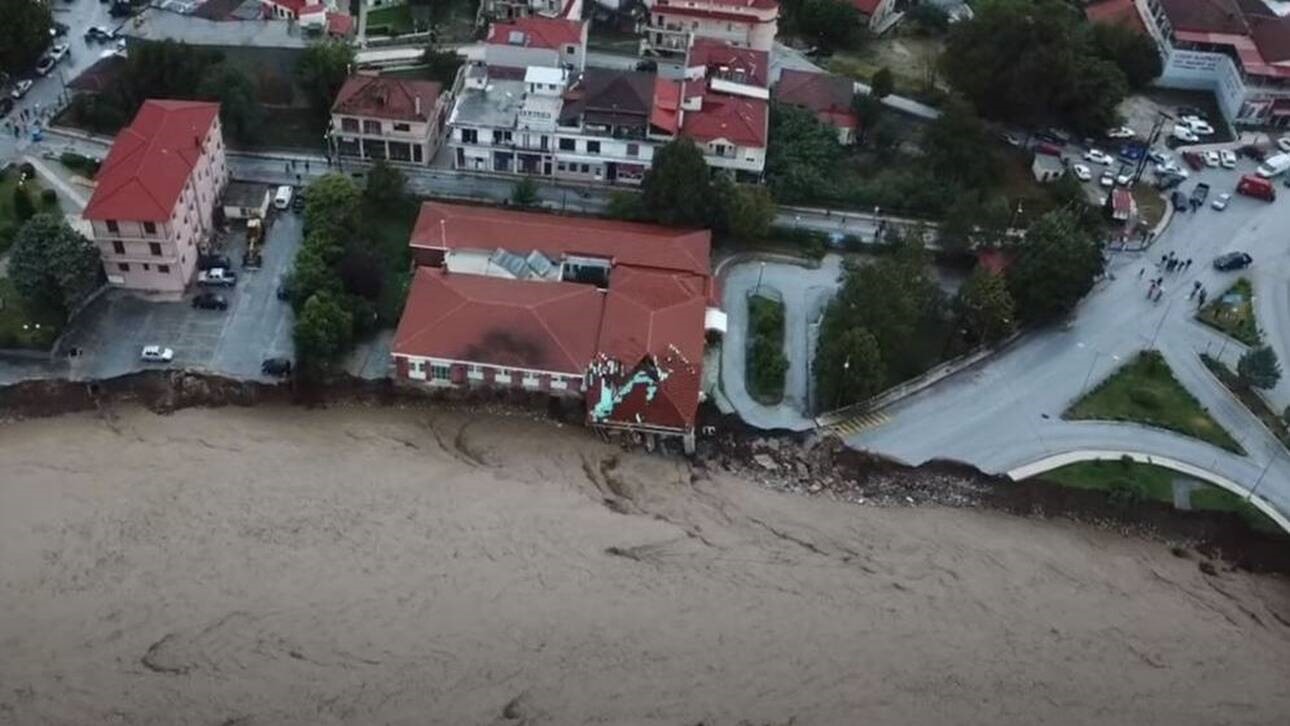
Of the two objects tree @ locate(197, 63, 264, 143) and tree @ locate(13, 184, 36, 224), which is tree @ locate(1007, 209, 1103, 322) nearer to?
tree @ locate(197, 63, 264, 143)

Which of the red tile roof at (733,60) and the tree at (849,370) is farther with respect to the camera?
the red tile roof at (733,60)

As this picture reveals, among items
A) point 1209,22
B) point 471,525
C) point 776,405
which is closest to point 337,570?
point 471,525

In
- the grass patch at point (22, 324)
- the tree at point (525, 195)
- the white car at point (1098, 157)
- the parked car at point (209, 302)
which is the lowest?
the grass patch at point (22, 324)

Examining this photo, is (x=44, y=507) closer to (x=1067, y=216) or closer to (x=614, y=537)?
(x=614, y=537)

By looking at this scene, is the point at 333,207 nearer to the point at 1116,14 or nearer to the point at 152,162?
the point at 152,162

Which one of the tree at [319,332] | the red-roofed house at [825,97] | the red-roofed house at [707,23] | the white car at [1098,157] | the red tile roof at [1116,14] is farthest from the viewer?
the red tile roof at [1116,14]

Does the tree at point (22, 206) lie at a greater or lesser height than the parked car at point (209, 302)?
greater

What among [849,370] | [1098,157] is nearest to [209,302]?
[849,370]

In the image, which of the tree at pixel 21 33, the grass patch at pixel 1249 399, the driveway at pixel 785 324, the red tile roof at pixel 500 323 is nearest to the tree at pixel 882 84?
the driveway at pixel 785 324

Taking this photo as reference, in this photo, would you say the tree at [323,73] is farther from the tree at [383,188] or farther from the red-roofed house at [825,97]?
the red-roofed house at [825,97]
